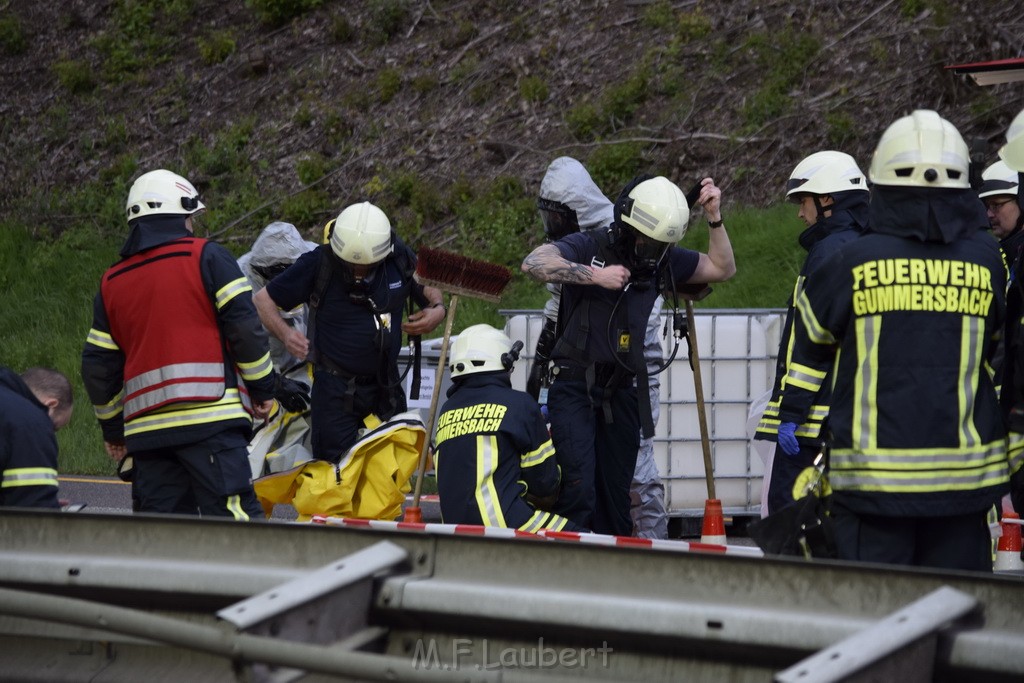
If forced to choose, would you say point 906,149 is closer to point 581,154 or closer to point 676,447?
point 676,447

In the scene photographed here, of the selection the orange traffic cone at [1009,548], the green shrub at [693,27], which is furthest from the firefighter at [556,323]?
the green shrub at [693,27]

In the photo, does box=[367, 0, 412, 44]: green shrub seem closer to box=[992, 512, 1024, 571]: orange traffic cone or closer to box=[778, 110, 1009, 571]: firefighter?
box=[992, 512, 1024, 571]: orange traffic cone

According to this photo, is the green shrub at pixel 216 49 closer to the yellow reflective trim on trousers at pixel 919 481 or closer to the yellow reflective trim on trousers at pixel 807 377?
the yellow reflective trim on trousers at pixel 807 377

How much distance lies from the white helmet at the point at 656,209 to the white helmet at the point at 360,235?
161cm

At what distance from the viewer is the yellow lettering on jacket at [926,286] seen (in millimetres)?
4223

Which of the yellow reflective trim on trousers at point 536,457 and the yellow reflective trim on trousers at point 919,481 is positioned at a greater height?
the yellow reflective trim on trousers at point 919,481

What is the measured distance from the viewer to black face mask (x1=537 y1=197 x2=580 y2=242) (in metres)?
8.09

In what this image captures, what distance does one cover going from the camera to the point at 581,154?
14.9 metres

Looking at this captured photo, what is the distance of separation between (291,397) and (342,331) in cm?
53

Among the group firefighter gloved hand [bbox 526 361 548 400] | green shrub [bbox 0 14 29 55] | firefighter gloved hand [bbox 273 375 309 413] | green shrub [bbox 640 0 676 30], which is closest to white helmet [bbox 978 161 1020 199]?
firefighter gloved hand [bbox 526 361 548 400]

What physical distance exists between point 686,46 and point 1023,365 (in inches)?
454

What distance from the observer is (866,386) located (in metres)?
4.31

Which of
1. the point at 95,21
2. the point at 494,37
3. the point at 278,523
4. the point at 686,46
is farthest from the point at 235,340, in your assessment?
the point at 95,21

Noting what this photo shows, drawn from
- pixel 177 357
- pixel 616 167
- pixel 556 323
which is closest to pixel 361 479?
pixel 556 323
